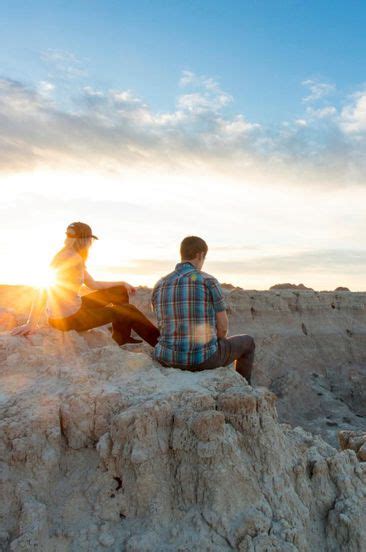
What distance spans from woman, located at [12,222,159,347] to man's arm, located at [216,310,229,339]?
2.65 ft

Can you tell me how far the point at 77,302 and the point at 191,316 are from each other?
126cm

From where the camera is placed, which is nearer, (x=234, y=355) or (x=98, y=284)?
(x=234, y=355)

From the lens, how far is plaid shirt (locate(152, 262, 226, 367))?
4.06m

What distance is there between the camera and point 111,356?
13.0 feet

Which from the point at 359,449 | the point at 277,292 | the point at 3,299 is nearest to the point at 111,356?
the point at 359,449

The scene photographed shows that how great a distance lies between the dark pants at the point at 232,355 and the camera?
4086 millimetres

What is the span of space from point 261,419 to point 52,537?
5.01 ft

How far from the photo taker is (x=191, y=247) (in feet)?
13.7

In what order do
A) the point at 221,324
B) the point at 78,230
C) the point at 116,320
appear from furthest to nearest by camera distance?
1. the point at 116,320
2. the point at 78,230
3. the point at 221,324

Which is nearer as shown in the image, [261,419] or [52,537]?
[52,537]

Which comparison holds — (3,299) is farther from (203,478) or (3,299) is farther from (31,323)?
(203,478)

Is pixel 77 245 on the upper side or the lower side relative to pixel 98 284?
upper

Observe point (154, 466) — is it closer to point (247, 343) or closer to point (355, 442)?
point (247, 343)

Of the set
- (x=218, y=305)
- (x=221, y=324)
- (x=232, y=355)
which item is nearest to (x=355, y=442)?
(x=232, y=355)
